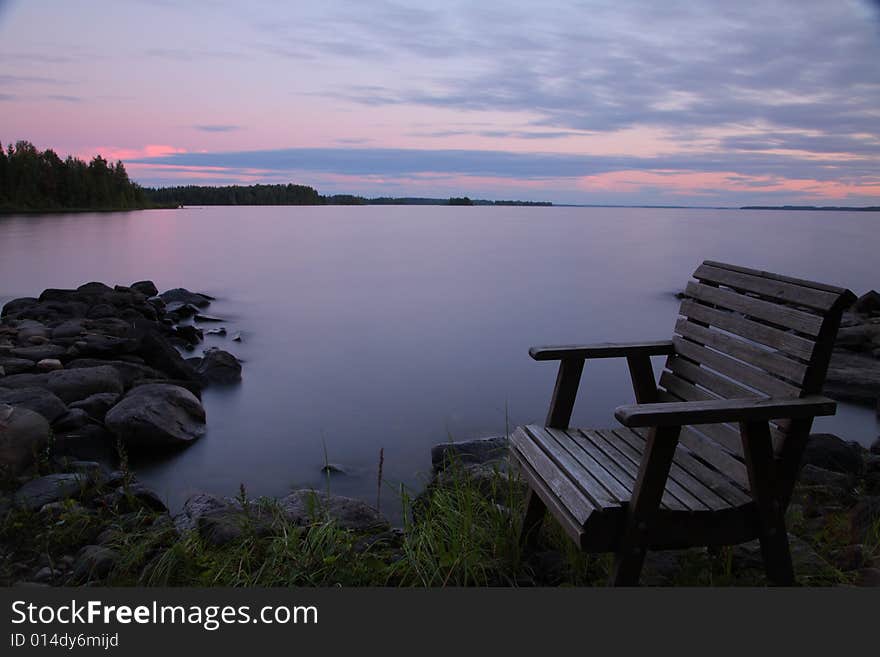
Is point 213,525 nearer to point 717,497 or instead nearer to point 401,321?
point 717,497

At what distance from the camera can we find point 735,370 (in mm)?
3561

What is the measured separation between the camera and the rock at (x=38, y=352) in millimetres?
9703

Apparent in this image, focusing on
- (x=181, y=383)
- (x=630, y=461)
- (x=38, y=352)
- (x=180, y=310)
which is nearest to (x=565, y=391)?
(x=630, y=461)

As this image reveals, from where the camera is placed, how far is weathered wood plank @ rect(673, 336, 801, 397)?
3195mm

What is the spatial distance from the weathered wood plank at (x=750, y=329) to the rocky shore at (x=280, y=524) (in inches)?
44.6

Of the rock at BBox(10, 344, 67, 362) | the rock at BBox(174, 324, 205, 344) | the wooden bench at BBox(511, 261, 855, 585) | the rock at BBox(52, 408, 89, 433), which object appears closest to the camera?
the wooden bench at BBox(511, 261, 855, 585)

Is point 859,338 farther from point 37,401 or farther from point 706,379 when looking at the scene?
point 37,401

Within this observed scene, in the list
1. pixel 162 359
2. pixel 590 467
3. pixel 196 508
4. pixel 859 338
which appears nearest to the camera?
pixel 590 467

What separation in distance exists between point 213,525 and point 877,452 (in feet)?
20.5

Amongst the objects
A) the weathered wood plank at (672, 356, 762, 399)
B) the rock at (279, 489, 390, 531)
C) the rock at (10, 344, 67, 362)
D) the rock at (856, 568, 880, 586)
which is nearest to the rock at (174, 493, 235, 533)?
the rock at (279, 489, 390, 531)

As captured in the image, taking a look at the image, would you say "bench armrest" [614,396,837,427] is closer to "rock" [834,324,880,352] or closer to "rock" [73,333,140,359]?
"rock" [73,333,140,359]

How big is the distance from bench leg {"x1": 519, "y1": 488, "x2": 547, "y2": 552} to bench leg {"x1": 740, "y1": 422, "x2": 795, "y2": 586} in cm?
112

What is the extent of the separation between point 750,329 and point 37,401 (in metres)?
6.52

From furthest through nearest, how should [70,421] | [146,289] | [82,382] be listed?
[146,289], [82,382], [70,421]
